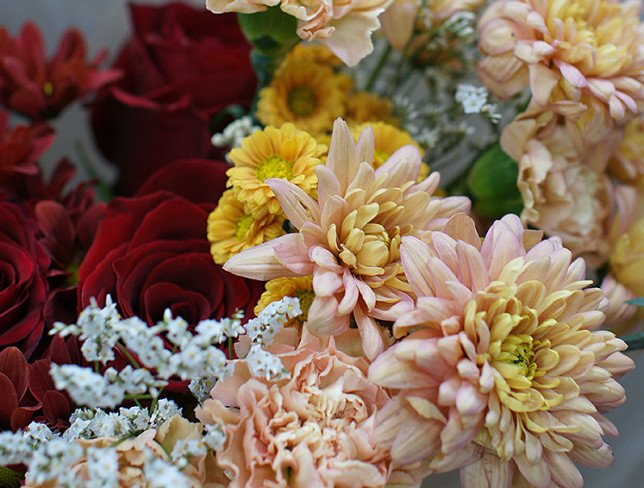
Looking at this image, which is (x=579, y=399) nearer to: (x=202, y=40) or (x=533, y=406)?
(x=533, y=406)

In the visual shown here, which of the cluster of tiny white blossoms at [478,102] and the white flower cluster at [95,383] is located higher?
the cluster of tiny white blossoms at [478,102]

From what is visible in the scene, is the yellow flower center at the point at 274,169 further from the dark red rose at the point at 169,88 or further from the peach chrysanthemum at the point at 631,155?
the peach chrysanthemum at the point at 631,155

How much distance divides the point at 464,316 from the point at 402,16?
28 centimetres

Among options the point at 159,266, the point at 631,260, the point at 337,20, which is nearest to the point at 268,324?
the point at 159,266

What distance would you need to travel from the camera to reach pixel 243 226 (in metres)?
0.48

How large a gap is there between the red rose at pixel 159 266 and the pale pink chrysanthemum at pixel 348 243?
69mm

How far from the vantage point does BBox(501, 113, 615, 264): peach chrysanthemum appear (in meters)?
0.54

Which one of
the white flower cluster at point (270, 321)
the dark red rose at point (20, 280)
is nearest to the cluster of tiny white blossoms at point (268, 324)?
the white flower cluster at point (270, 321)

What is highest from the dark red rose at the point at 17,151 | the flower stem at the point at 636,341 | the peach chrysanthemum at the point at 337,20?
the peach chrysanthemum at the point at 337,20

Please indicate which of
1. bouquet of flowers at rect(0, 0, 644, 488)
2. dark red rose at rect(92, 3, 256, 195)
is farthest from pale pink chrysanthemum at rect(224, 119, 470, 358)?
dark red rose at rect(92, 3, 256, 195)

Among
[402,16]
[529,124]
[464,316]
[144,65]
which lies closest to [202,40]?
[144,65]

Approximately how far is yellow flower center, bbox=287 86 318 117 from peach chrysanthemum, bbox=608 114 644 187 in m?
0.26

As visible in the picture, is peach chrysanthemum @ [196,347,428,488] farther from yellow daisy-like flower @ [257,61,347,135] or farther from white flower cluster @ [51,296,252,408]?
yellow daisy-like flower @ [257,61,347,135]

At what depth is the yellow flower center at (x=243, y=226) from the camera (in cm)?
47
